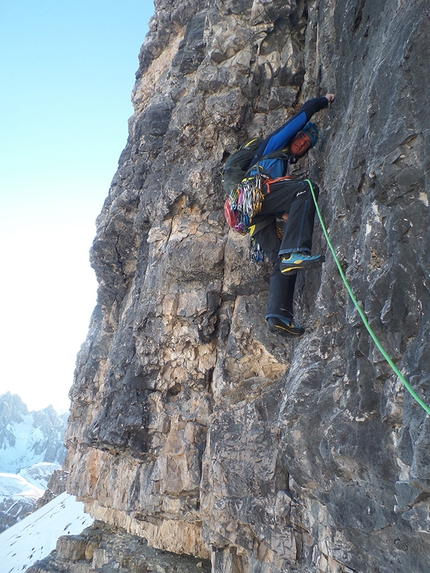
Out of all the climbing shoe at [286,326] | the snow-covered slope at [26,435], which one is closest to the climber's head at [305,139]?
the climbing shoe at [286,326]

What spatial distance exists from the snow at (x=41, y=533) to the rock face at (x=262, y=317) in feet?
19.9

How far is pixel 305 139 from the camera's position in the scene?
5988mm

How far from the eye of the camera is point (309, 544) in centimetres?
460

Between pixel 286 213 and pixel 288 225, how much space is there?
2.25 feet

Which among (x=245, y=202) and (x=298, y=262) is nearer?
(x=298, y=262)

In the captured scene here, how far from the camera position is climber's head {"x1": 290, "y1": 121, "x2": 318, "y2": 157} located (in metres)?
5.97

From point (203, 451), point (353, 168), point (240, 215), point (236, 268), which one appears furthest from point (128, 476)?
point (353, 168)

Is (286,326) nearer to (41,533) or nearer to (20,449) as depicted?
(41,533)

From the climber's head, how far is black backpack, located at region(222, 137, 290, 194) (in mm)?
169

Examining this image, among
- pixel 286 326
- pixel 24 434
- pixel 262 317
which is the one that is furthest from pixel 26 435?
pixel 286 326

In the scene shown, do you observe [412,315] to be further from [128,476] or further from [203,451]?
[128,476]

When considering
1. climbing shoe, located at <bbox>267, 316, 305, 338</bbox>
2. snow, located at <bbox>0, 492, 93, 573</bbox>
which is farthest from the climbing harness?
snow, located at <bbox>0, 492, 93, 573</bbox>

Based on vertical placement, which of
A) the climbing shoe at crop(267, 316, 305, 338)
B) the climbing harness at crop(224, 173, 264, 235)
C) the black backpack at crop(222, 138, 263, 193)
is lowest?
the climbing shoe at crop(267, 316, 305, 338)

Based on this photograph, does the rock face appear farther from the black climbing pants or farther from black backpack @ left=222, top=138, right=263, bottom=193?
black backpack @ left=222, top=138, right=263, bottom=193
